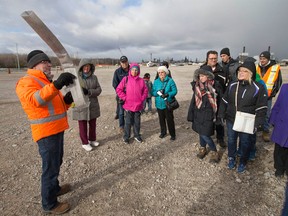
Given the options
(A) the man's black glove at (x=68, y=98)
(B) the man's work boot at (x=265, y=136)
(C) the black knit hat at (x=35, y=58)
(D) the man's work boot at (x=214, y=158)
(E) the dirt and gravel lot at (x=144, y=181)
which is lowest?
(E) the dirt and gravel lot at (x=144, y=181)

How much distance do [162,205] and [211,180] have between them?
108 cm

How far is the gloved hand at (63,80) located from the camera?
7.16 ft

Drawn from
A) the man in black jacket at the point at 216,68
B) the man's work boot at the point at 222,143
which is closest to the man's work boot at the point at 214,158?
the man's work boot at the point at 222,143

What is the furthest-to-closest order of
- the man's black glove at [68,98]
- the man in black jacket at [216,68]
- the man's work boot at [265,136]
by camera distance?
the man's work boot at [265,136] → the man in black jacket at [216,68] → the man's black glove at [68,98]

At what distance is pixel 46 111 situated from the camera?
241 centimetres

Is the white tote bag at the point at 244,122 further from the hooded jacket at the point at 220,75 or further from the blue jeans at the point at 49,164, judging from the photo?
the blue jeans at the point at 49,164

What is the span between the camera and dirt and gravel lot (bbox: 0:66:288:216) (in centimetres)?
284

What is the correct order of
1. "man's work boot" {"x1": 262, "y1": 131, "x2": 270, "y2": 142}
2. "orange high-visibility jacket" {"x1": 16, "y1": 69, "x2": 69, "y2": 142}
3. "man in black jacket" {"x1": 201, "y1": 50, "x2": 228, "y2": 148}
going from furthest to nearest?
"man's work boot" {"x1": 262, "y1": 131, "x2": 270, "y2": 142}, "man in black jacket" {"x1": 201, "y1": 50, "x2": 228, "y2": 148}, "orange high-visibility jacket" {"x1": 16, "y1": 69, "x2": 69, "y2": 142}

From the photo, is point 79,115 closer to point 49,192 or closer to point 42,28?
point 49,192

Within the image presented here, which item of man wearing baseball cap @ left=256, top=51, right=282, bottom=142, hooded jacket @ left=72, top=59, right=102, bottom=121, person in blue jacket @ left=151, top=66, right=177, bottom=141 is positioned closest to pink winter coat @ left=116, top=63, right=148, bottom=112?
person in blue jacket @ left=151, top=66, right=177, bottom=141

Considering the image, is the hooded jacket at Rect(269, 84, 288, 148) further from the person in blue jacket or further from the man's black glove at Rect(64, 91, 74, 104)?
the man's black glove at Rect(64, 91, 74, 104)

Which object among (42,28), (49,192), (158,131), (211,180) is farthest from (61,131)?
(158,131)

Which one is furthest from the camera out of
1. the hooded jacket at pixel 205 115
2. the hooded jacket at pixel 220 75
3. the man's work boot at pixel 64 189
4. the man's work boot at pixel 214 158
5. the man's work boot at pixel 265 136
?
the man's work boot at pixel 265 136

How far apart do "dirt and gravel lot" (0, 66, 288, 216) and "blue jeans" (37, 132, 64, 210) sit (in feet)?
1.07
